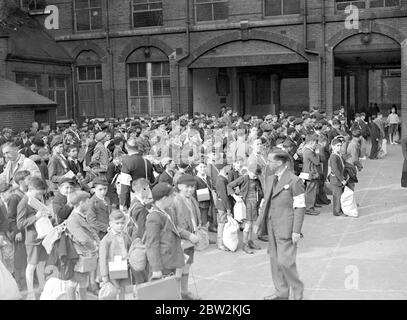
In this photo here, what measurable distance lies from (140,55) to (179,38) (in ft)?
6.97

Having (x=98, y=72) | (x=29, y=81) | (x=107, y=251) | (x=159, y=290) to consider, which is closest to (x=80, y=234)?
(x=107, y=251)

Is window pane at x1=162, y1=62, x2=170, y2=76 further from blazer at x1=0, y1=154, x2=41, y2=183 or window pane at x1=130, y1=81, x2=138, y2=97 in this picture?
blazer at x1=0, y1=154, x2=41, y2=183

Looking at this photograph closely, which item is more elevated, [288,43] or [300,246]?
[288,43]

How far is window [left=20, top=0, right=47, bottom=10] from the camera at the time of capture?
91.2ft

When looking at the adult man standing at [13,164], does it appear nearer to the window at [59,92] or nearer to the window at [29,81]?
the window at [29,81]

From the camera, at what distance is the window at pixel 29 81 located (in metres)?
23.2

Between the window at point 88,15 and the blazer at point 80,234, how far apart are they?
2233 cm

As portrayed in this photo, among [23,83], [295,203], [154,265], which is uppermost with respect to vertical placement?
[23,83]

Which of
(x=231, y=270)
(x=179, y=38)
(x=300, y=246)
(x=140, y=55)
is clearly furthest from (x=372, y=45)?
(x=231, y=270)

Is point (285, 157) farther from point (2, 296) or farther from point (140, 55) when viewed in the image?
point (140, 55)

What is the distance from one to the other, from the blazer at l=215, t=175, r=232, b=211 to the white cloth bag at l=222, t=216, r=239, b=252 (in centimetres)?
21

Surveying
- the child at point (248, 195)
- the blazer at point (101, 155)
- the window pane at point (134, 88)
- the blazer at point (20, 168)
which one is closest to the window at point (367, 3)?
the window pane at point (134, 88)

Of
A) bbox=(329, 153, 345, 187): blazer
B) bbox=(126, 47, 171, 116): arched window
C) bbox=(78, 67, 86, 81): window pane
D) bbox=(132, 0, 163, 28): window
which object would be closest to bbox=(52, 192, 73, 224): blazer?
bbox=(329, 153, 345, 187): blazer

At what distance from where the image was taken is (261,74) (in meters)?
33.3
